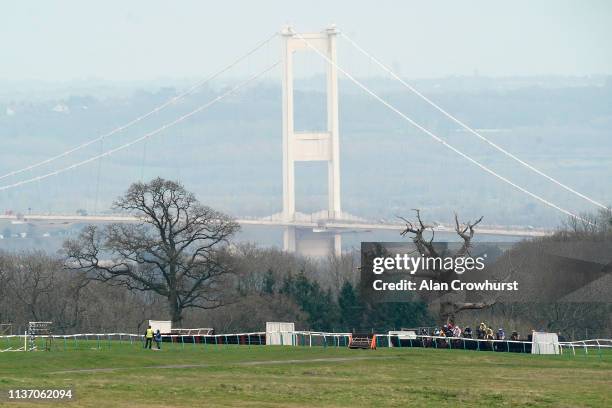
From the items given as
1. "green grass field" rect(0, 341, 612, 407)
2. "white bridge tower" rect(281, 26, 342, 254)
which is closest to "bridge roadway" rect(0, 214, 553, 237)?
"white bridge tower" rect(281, 26, 342, 254)

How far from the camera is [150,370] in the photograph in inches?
1666

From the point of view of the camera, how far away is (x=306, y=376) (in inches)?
1640

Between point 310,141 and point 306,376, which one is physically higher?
point 310,141

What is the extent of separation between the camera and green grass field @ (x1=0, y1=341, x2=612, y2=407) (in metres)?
35.6

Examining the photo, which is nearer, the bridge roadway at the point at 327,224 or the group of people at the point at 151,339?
the group of people at the point at 151,339

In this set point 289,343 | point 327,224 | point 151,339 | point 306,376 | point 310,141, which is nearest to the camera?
point 306,376

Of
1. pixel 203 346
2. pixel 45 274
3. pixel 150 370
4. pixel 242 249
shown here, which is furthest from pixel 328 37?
pixel 150 370

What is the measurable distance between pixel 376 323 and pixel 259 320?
4.53 metres

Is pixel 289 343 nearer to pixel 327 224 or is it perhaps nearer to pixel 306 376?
pixel 306 376

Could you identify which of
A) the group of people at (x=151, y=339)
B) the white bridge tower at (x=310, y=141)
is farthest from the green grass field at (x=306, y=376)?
the white bridge tower at (x=310, y=141)

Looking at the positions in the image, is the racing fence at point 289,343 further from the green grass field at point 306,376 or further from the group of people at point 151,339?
the green grass field at point 306,376

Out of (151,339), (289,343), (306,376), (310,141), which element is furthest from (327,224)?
(306,376)

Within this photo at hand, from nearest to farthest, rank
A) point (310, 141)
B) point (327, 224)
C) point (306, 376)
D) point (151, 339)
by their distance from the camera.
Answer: point (306, 376) < point (151, 339) < point (327, 224) < point (310, 141)

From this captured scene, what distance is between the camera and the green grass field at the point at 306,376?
3556cm
